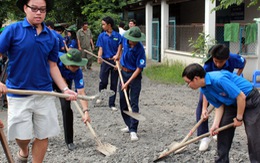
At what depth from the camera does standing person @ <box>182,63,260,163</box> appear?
11.2ft

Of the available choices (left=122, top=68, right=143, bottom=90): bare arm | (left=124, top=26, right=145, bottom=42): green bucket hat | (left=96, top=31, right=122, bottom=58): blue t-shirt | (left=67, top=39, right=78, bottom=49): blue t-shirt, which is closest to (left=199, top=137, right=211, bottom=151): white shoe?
(left=122, top=68, right=143, bottom=90): bare arm

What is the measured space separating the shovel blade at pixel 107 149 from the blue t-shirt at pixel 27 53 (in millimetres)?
1445

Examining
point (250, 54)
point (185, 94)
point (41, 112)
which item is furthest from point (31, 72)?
point (250, 54)

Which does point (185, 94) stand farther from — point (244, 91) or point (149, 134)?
point (244, 91)

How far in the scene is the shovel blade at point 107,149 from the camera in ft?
14.9

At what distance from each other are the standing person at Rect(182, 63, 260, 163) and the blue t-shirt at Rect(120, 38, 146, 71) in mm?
1716

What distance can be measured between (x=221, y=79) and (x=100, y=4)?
48.0ft

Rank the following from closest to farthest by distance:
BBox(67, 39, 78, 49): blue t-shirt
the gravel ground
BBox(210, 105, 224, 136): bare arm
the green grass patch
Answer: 1. BBox(210, 105, 224, 136): bare arm
2. the gravel ground
3. the green grass patch
4. BBox(67, 39, 78, 49): blue t-shirt

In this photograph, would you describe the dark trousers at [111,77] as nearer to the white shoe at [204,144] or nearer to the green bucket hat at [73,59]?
the green bucket hat at [73,59]

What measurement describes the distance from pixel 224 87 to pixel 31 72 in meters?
1.73

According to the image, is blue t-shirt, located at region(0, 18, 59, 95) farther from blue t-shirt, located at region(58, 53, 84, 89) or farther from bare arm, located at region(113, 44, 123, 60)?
bare arm, located at region(113, 44, 123, 60)

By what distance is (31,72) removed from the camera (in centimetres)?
329

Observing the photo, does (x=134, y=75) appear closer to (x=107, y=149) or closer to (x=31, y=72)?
(x=107, y=149)

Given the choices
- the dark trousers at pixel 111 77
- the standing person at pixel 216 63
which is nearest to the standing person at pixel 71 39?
the dark trousers at pixel 111 77
